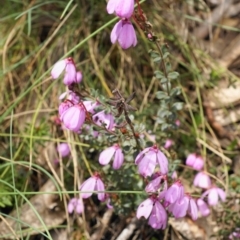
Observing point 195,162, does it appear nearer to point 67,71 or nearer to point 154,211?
point 154,211

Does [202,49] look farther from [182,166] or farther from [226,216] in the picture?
[226,216]

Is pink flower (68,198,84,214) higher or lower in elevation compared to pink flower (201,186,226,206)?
higher

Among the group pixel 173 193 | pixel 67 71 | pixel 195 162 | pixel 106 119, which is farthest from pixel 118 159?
pixel 195 162

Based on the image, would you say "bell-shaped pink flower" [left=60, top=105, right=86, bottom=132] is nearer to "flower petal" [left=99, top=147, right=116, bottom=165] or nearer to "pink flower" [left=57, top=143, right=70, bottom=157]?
"flower petal" [left=99, top=147, right=116, bottom=165]

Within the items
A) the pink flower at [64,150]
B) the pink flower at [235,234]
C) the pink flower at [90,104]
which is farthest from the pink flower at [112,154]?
the pink flower at [235,234]

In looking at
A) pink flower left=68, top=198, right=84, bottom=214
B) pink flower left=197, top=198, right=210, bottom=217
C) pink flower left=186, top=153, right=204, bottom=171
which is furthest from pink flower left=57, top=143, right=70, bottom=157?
pink flower left=197, top=198, right=210, bottom=217

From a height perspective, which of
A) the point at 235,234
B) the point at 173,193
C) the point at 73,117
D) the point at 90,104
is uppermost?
the point at 73,117

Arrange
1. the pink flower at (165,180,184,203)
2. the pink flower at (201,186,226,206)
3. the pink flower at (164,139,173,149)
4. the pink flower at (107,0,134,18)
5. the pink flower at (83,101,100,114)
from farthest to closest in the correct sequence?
the pink flower at (164,139,173,149)
the pink flower at (201,186,226,206)
the pink flower at (83,101,100,114)
the pink flower at (165,180,184,203)
the pink flower at (107,0,134,18)
